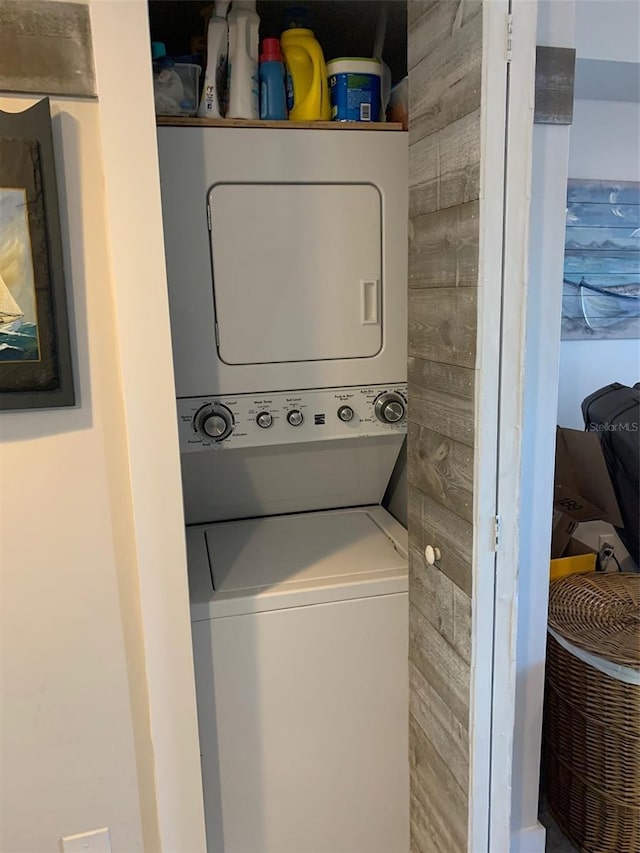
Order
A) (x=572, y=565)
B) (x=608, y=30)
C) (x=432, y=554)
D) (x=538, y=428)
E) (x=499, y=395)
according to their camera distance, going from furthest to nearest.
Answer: (x=608, y=30), (x=572, y=565), (x=538, y=428), (x=432, y=554), (x=499, y=395)

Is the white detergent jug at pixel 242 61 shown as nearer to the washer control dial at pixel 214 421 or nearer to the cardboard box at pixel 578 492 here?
the washer control dial at pixel 214 421

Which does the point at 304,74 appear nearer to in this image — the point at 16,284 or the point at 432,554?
the point at 16,284

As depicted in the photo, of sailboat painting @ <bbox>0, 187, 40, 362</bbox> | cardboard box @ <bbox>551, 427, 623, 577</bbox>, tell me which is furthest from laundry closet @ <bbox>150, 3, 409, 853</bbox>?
cardboard box @ <bbox>551, 427, 623, 577</bbox>

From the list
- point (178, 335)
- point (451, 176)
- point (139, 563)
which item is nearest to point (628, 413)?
point (451, 176)

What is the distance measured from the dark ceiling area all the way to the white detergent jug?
0.16 metres

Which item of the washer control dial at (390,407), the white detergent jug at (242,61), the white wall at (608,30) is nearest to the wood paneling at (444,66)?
the white detergent jug at (242,61)

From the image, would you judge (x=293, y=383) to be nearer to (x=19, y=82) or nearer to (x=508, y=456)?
(x=508, y=456)

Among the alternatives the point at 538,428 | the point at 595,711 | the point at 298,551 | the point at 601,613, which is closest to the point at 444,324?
the point at 538,428

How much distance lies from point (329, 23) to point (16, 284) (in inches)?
46.1

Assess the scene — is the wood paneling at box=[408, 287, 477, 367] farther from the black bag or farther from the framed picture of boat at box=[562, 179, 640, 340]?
the framed picture of boat at box=[562, 179, 640, 340]

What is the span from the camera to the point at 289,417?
1609mm

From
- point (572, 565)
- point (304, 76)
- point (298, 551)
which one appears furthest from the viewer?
point (572, 565)

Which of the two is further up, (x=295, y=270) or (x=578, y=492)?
(x=295, y=270)

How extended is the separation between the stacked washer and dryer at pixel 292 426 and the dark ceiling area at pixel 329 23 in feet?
1.31
